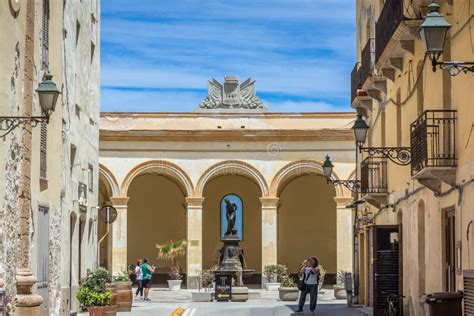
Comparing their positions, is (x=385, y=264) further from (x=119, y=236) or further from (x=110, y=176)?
(x=110, y=176)

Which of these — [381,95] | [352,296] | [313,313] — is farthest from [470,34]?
[352,296]

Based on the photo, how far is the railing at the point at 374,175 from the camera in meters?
24.9

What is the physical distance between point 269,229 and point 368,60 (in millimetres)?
17958

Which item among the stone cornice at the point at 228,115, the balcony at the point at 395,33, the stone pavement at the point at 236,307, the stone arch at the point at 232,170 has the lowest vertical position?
the stone pavement at the point at 236,307

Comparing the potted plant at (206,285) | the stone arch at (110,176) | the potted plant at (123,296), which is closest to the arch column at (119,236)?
the stone arch at (110,176)

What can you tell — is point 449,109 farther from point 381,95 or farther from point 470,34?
point 381,95

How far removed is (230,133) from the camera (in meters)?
42.4

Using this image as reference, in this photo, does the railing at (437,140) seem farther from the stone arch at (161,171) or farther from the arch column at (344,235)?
the stone arch at (161,171)

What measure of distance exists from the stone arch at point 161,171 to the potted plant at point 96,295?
17.7 metres

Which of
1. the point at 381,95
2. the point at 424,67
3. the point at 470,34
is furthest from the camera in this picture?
the point at 381,95

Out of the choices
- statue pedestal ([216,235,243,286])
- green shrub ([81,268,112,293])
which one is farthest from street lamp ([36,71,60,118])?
statue pedestal ([216,235,243,286])

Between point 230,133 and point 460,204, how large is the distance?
26385 millimetres

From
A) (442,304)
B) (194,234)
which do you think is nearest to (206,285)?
(194,234)

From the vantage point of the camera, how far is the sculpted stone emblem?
145 ft
